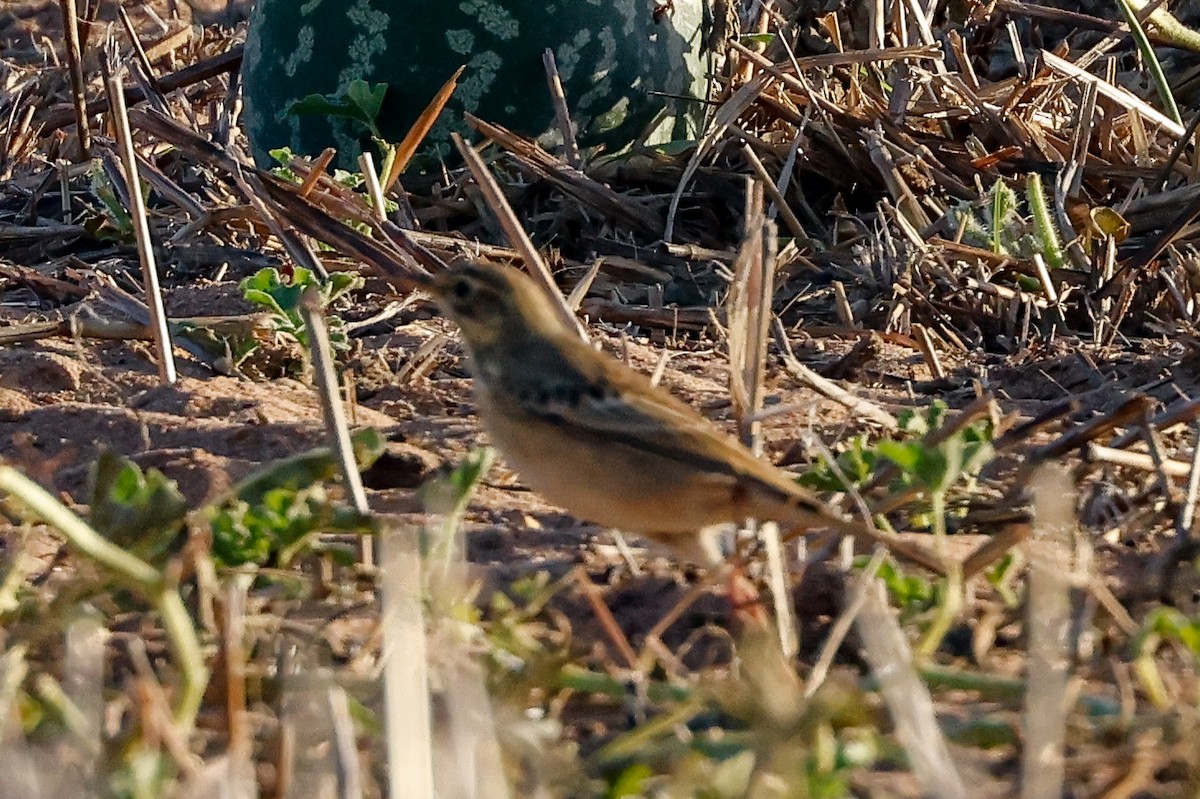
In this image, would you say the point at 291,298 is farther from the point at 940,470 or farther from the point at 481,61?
the point at 481,61

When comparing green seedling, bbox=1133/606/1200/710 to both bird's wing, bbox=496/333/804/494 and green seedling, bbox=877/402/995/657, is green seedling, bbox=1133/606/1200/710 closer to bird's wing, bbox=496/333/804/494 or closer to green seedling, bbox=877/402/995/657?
green seedling, bbox=877/402/995/657

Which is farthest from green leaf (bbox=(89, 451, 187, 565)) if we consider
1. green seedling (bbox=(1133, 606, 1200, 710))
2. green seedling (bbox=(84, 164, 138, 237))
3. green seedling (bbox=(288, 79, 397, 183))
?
Result: green seedling (bbox=(288, 79, 397, 183))

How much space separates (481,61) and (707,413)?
12.2 ft

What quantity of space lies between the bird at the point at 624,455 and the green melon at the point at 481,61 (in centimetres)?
467

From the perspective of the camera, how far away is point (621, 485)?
355cm

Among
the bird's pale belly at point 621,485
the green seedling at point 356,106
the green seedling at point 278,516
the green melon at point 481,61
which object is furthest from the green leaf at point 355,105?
the green seedling at point 278,516

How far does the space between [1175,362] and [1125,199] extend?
1.88m

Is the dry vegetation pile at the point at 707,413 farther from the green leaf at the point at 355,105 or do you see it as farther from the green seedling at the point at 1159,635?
the green leaf at the point at 355,105

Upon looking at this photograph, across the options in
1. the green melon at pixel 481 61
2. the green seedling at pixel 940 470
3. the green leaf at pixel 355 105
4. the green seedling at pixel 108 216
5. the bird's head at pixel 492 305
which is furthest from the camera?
the green melon at pixel 481 61

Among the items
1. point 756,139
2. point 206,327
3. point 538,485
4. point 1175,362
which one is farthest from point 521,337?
point 756,139

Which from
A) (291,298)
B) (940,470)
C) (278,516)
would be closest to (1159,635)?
(940,470)

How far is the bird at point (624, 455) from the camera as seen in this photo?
344 centimetres

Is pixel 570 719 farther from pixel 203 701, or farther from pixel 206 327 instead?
pixel 206 327

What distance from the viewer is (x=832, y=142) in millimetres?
7871
